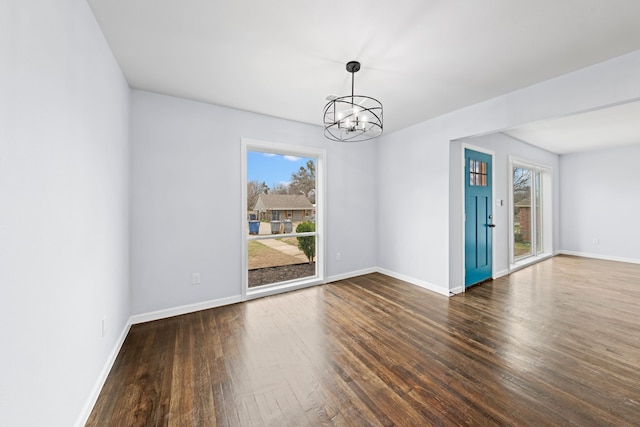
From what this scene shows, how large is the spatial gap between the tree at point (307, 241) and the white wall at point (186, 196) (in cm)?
104

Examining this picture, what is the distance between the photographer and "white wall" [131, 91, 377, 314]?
9.28 feet

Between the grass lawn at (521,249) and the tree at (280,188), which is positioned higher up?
the tree at (280,188)

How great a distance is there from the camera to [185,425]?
151 centimetres

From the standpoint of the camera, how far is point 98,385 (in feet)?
5.82

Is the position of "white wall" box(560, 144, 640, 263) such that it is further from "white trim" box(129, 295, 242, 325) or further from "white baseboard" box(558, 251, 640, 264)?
"white trim" box(129, 295, 242, 325)

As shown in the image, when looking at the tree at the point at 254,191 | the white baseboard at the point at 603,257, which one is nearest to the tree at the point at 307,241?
the tree at the point at 254,191

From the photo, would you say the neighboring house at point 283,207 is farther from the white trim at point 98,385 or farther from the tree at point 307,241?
the white trim at point 98,385

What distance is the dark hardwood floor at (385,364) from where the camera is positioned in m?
1.60

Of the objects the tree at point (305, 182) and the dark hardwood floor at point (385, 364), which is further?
the tree at point (305, 182)

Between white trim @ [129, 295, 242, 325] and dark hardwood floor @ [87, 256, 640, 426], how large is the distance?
0.33 ft

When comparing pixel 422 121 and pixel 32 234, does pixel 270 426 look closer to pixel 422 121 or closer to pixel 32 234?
pixel 32 234

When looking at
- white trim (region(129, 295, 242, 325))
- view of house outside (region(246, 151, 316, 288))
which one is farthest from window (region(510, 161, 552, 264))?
white trim (region(129, 295, 242, 325))

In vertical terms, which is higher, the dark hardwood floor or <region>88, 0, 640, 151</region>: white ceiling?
<region>88, 0, 640, 151</region>: white ceiling

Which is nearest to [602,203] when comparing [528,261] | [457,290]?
[528,261]
